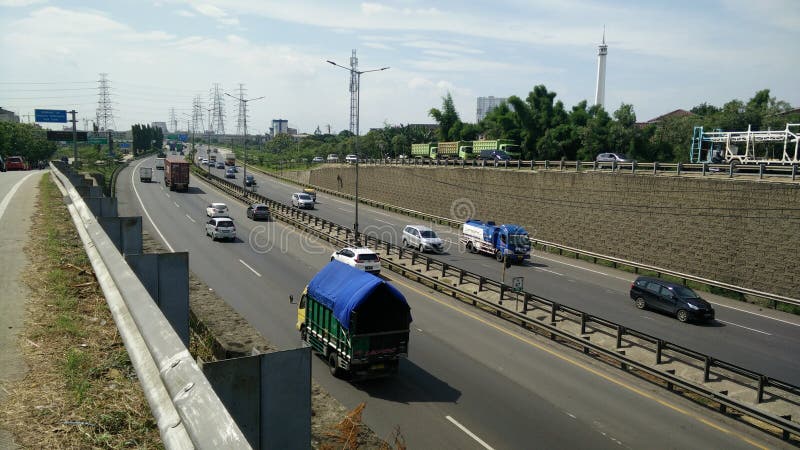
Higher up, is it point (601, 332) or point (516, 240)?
point (516, 240)

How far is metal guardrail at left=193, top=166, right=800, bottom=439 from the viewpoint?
1435cm

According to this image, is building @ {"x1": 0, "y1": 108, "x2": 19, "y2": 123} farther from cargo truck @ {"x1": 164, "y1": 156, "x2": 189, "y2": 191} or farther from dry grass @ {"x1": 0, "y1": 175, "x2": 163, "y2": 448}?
dry grass @ {"x1": 0, "y1": 175, "x2": 163, "y2": 448}

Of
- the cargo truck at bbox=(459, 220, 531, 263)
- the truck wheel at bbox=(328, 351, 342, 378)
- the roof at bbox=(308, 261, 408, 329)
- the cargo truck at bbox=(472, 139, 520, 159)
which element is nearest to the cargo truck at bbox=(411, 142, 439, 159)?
the cargo truck at bbox=(472, 139, 520, 159)

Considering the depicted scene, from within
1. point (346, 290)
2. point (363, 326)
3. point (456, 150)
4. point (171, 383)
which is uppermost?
point (456, 150)

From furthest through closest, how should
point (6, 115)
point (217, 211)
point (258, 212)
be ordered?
1. point (6, 115)
2. point (258, 212)
3. point (217, 211)

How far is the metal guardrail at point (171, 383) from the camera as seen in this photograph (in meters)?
1.78

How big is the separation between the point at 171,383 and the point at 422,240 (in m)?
35.2

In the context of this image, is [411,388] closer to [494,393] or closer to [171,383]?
[494,393]

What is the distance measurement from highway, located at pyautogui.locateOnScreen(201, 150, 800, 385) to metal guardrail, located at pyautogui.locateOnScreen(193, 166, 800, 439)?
2.46m

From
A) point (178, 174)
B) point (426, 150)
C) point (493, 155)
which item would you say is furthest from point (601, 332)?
point (426, 150)

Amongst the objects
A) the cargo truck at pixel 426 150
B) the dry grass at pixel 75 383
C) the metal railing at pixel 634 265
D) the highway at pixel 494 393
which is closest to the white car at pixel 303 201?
the metal railing at pixel 634 265

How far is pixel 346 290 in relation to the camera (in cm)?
1527

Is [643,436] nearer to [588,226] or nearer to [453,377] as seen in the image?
[453,377]

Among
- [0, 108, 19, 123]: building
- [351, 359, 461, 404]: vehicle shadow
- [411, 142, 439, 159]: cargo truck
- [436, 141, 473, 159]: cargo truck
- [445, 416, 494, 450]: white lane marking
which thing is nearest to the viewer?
[445, 416, 494, 450]: white lane marking
